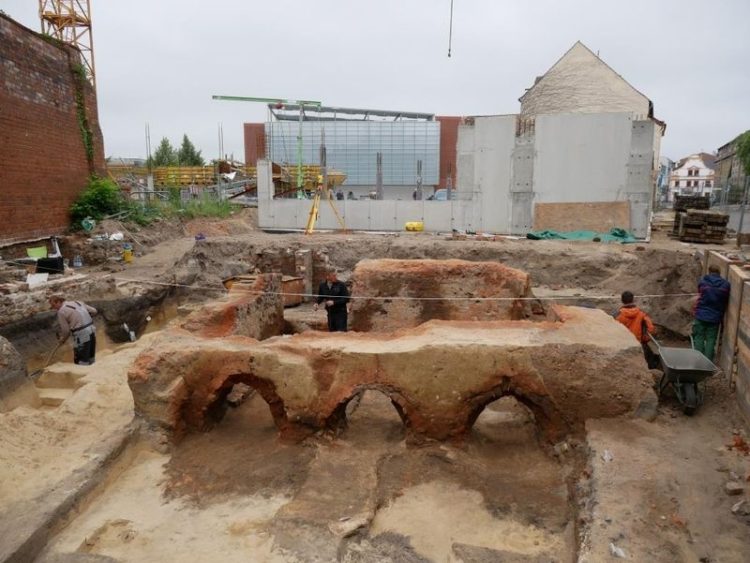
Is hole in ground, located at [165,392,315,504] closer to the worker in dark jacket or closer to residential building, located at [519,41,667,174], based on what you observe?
the worker in dark jacket

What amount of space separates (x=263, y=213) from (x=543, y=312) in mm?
13724

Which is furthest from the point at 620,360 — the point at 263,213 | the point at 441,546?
the point at 263,213

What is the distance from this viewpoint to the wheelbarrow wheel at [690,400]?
5516mm

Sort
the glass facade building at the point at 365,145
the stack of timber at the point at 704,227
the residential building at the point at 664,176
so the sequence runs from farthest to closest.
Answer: the residential building at the point at 664,176 → the glass facade building at the point at 365,145 → the stack of timber at the point at 704,227

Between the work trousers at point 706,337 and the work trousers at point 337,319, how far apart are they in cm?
513

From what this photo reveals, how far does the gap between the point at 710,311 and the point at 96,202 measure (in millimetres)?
16435

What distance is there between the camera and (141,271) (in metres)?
14.6

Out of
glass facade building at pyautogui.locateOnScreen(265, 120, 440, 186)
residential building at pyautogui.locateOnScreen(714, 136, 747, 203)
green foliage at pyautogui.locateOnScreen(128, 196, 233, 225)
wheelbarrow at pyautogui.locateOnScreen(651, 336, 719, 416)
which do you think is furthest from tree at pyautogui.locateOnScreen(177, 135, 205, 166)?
wheelbarrow at pyautogui.locateOnScreen(651, 336, 719, 416)

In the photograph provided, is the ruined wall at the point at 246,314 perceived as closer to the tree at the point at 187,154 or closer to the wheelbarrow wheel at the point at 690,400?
the wheelbarrow wheel at the point at 690,400

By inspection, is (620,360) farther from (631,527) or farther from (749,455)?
(631,527)

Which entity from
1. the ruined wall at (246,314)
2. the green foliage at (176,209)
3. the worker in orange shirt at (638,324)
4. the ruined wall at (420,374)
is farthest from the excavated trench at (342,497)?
the green foliage at (176,209)

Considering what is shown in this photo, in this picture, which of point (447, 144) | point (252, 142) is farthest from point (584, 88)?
point (252, 142)

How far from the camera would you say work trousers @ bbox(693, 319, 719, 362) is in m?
6.79

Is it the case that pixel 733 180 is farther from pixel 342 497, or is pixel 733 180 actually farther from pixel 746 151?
pixel 342 497
